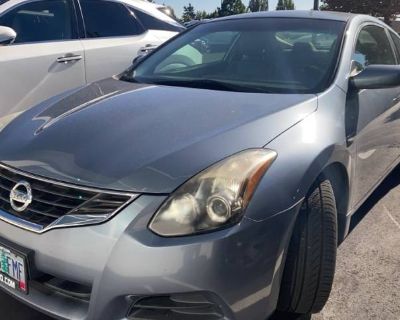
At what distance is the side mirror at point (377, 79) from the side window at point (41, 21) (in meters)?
2.78

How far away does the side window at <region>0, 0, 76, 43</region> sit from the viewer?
414cm

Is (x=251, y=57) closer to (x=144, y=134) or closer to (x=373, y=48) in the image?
(x=373, y=48)

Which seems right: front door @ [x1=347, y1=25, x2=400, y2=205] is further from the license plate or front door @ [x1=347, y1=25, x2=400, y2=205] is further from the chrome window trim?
the license plate

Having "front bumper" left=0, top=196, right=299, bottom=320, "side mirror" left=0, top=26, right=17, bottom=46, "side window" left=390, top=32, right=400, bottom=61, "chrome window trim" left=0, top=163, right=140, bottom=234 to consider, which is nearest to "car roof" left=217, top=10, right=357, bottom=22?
"side window" left=390, top=32, right=400, bottom=61

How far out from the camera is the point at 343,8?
37656 millimetres

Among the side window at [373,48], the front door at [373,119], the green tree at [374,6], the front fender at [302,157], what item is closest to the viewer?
the front fender at [302,157]

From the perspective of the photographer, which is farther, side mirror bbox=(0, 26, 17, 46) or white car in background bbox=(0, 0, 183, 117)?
white car in background bbox=(0, 0, 183, 117)

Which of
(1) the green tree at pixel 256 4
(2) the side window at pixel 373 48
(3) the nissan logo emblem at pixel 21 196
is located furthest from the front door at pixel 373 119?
(1) the green tree at pixel 256 4

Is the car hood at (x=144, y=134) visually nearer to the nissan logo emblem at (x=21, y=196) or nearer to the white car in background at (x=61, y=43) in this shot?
the nissan logo emblem at (x=21, y=196)

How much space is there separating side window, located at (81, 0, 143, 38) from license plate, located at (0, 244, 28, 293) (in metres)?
2.96

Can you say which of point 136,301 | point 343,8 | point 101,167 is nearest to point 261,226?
point 136,301

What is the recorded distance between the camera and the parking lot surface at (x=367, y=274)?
2.46 m

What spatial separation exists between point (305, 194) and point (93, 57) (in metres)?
3.04

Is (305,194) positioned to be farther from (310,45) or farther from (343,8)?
(343,8)
